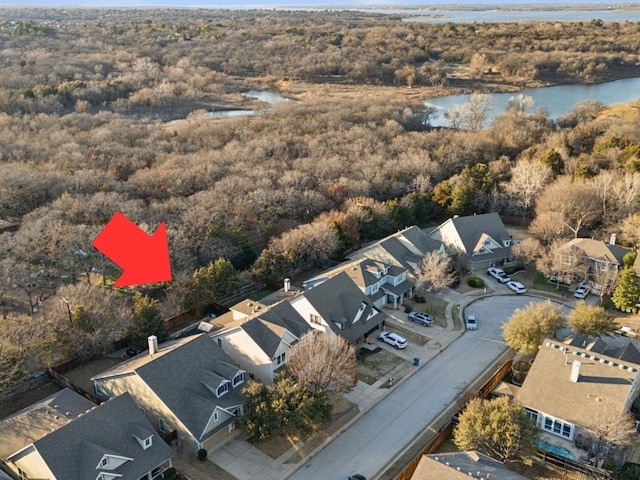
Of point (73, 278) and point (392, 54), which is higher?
point (392, 54)

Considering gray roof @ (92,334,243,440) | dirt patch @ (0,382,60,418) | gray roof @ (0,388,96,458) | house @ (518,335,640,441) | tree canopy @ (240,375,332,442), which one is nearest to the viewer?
gray roof @ (0,388,96,458)

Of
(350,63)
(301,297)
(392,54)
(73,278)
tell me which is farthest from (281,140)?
(392,54)

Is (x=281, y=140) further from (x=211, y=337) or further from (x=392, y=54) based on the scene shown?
(x=392, y=54)

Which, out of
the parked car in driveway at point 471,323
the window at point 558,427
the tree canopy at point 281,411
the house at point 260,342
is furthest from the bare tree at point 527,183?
the tree canopy at point 281,411

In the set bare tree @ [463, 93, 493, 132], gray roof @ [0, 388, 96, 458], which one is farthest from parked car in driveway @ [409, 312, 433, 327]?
bare tree @ [463, 93, 493, 132]

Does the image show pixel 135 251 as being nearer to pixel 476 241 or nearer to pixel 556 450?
pixel 476 241

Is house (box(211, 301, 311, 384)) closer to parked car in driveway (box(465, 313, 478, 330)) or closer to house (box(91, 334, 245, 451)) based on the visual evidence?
house (box(91, 334, 245, 451))
